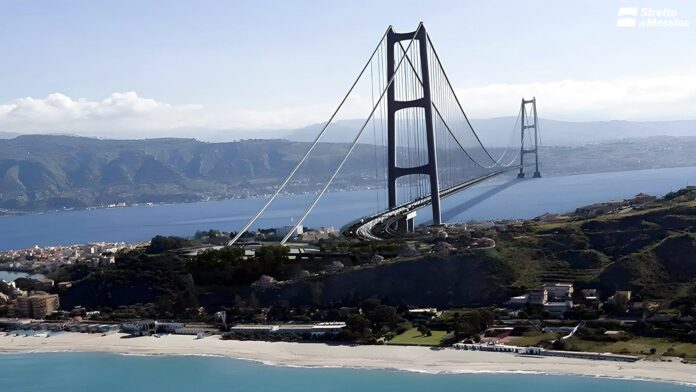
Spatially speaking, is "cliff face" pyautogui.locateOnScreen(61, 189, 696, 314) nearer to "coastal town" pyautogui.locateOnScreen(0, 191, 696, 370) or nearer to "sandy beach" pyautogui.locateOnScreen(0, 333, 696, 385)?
"coastal town" pyautogui.locateOnScreen(0, 191, 696, 370)

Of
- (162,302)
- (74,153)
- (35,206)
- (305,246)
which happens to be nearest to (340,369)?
(162,302)

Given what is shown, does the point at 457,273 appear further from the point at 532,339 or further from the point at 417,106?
the point at 417,106

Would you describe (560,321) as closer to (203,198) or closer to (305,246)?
(305,246)

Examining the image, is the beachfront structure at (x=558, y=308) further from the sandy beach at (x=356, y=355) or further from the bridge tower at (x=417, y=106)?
the bridge tower at (x=417, y=106)

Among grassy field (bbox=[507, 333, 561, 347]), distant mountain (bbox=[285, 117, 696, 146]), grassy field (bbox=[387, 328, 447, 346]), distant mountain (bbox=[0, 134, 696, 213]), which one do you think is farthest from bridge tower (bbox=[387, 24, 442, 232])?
distant mountain (bbox=[285, 117, 696, 146])

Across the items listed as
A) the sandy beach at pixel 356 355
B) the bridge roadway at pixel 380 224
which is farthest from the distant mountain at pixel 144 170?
the sandy beach at pixel 356 355
